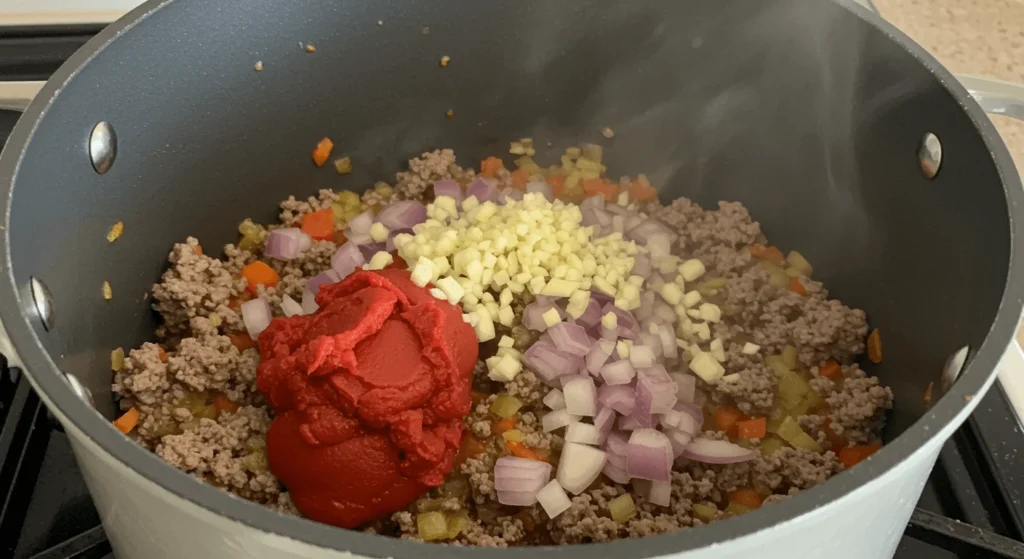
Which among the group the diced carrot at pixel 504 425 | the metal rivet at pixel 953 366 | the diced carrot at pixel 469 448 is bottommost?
the diced carrot at pixel 469 448

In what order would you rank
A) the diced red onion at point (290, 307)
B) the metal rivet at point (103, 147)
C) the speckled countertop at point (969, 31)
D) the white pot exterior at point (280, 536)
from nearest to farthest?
the white pot exterior at point (280, 536) < the metal rivet at point (103, 147) < the diced red onion at point (290, 307) < the speckled countertop at point (969, 31)

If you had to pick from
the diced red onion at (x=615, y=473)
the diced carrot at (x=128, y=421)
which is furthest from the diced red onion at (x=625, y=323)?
the diced carrot at (x=128, y=421)

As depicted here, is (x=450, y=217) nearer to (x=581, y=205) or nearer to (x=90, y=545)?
(x=581, y=205)

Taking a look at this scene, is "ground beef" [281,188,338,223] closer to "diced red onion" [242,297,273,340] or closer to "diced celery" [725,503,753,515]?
"diced red onion" [242,297,273,340]

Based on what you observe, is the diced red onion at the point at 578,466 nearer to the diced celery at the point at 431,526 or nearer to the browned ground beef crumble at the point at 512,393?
the browned ground beef crumble at the point at 512,393

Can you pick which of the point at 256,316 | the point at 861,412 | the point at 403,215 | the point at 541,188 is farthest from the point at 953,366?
the point at 256,316
